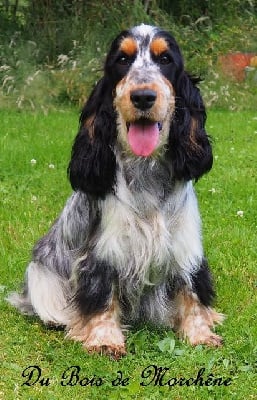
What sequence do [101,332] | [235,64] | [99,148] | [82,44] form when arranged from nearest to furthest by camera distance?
[99,148]
[101,332]
[82,44]
[235,64]

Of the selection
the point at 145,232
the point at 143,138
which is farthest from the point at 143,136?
the point at 145,232

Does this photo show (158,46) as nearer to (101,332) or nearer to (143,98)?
(143,98)

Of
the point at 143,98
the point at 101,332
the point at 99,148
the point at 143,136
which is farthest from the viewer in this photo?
the point at 101,332

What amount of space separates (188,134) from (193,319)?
3.53 feet

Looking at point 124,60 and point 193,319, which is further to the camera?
point 193,319

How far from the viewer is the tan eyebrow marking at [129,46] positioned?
3879mm

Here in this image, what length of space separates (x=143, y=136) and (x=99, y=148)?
1.00 feet

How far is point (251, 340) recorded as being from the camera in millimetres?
4168

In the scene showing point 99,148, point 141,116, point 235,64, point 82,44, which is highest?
point 141,116

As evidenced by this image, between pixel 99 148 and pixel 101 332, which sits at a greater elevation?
pixel 99 148

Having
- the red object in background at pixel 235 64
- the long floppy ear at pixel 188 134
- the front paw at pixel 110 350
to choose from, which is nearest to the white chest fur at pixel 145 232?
the long floppy ear at pixel 188 134

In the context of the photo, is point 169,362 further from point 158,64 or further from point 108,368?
point 158,64

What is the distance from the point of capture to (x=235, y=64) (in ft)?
42.3

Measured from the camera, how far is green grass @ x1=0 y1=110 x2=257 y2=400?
3.79 metres
